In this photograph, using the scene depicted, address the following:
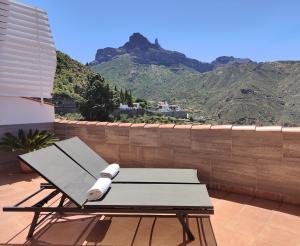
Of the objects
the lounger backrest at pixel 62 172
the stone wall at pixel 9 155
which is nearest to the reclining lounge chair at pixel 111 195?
the lounger backrest at pixel 62 172

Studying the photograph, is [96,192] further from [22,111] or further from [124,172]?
[22,111]

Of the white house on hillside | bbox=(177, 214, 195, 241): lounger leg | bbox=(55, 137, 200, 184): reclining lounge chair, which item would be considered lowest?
bbox=(177, 214, 195, 241): lounger leg

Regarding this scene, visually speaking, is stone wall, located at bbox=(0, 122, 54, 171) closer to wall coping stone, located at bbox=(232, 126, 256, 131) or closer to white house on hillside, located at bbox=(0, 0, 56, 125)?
white house on hillside, located at bbox=(0, 0, 56, 125)

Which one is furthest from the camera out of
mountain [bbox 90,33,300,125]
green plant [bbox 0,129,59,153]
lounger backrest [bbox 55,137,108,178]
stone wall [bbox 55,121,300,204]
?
mountain [bbox 90,33,300,125]

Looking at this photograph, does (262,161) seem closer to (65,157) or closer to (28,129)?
(65,157)

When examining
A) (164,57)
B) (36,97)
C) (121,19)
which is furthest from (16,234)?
(164,57)

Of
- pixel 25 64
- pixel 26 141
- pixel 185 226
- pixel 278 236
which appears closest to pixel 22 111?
pixel 26 141

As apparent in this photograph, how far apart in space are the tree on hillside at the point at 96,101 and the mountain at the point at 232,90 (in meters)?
37.3

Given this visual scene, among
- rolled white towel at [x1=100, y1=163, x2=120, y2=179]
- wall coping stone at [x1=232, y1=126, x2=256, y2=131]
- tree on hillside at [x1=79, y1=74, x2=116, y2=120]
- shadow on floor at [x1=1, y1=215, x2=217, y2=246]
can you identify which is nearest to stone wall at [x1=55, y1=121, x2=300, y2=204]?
wall coping stone at [x1=232, y1=126, x2=256, y2=131]

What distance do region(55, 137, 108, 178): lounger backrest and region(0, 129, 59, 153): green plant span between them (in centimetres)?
207

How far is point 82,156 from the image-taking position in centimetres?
368

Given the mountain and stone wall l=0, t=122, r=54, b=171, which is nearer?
stone wall l=0, t=122, r=54, b=171

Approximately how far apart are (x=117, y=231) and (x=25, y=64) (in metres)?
4.59

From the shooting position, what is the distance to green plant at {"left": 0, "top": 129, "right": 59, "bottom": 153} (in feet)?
18.2
